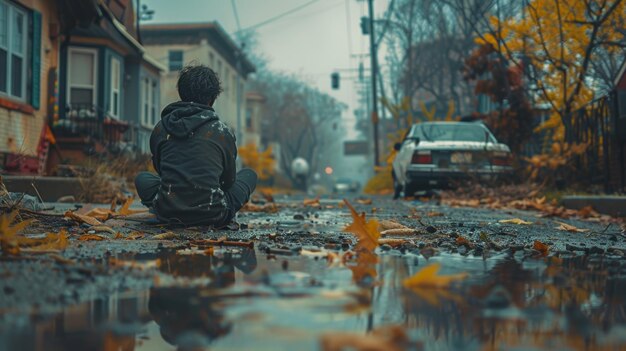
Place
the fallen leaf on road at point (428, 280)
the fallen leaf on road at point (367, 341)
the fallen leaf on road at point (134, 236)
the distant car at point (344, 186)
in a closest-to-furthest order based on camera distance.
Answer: the fallen leaf on road at point (367, 341) → the fallen leaf on road at point (428, 280) → the fallen leaf on road at point (134, 236) → the distant car at point (344, 186)

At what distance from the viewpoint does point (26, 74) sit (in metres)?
13.0

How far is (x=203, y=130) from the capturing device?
5336 millimetres

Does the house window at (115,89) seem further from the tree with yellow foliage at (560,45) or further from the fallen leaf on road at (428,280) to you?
the fallen leaf on road at (428,280)

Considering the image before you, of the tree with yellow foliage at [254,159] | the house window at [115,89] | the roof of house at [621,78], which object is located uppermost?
the house window at [115,89]

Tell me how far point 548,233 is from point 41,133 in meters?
11.2

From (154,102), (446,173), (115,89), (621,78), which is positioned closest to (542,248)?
(446,173)

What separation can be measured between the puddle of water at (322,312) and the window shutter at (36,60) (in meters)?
10.9

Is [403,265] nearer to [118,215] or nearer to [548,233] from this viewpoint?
[548,233]

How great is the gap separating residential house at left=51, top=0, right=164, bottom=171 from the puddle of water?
12.6 meters

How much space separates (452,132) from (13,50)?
334 inches

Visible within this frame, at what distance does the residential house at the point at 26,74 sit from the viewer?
12.1 m

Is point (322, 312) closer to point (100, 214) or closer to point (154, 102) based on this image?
point (100, 214)

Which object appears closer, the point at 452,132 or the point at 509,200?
the point at 509,200

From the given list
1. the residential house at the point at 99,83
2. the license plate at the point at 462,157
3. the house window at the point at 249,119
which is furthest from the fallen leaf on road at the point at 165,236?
the house window at the point at 249,119
